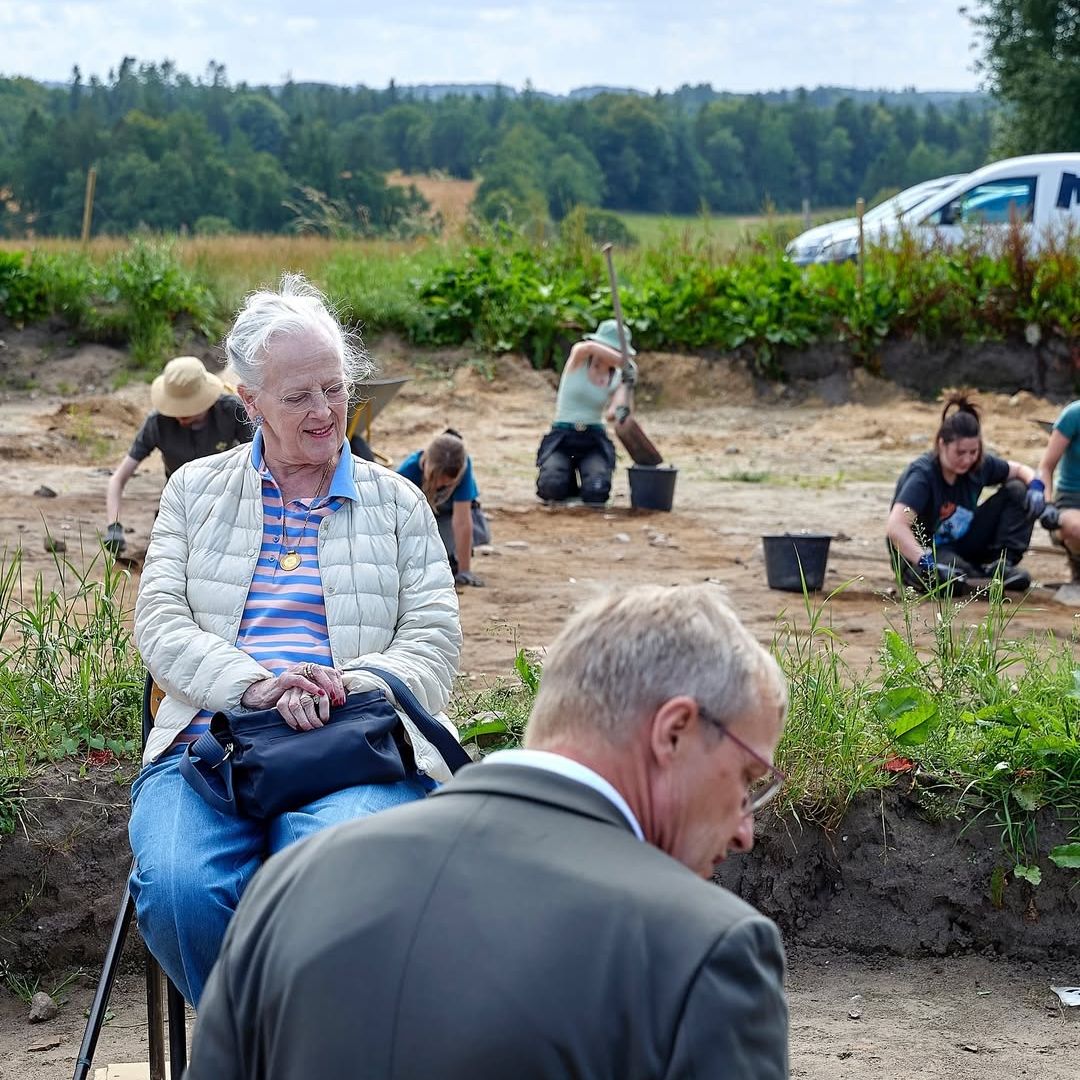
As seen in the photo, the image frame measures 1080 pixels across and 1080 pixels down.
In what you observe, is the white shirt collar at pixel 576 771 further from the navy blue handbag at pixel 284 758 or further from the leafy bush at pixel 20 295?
the leafy bush at pixel 20 295

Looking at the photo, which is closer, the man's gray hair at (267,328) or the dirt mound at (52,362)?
the man's gray hair at (267,328)

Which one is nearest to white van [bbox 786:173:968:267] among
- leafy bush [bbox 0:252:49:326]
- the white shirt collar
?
leafy bush [bbox 0:252:49:326]

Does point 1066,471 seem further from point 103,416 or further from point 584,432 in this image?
point 103,416

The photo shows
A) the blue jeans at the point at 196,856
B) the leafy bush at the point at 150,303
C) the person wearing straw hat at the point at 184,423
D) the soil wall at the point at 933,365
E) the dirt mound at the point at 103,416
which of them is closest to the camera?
the blue jeans at the point at 196,856

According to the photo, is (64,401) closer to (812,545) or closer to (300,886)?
(812,545)

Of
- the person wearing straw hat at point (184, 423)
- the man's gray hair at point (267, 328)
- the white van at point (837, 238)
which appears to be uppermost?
the white van at point (837, 238)

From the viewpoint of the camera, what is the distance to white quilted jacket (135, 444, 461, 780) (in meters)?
3.10

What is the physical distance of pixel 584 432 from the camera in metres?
10.4

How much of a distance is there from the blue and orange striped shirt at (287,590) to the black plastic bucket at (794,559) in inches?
171

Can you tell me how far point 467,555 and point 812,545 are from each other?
1.72 metres

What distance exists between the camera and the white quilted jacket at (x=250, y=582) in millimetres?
3102

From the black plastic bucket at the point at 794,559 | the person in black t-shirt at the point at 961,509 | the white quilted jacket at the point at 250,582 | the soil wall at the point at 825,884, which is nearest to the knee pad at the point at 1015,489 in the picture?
the person in black t-shirt at the point at 961,509

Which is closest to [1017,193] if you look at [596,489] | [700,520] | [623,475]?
[623,475]

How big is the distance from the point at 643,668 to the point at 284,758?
1.41 meters
